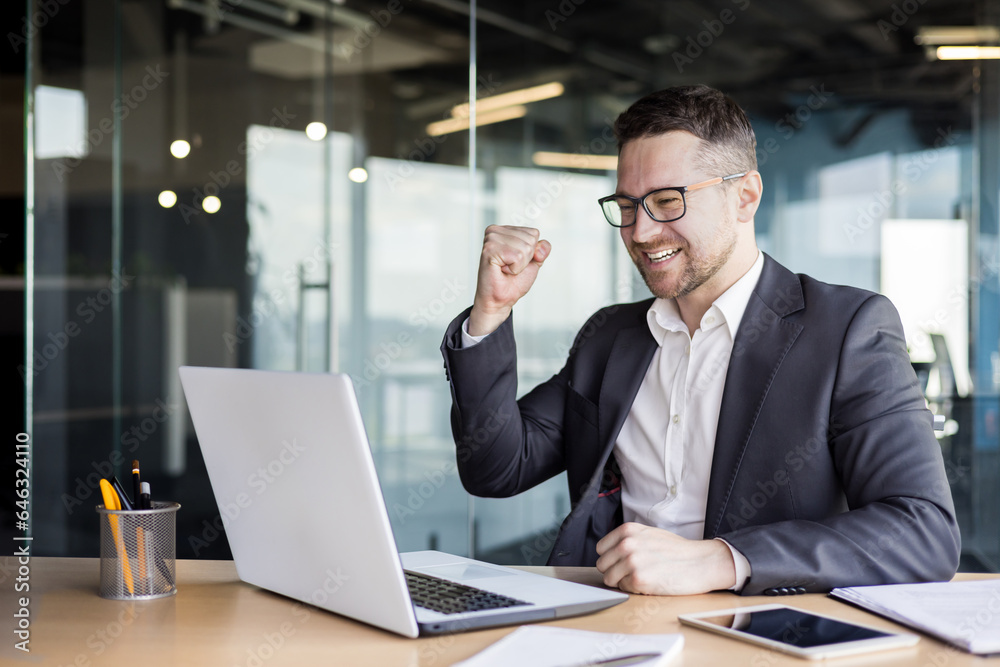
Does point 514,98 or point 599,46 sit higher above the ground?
point 599,46

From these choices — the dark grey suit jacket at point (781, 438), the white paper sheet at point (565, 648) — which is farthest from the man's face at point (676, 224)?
the white paper sheet at point (565, 648)

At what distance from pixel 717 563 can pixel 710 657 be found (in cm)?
30

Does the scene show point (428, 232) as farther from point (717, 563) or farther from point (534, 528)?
point (717, 563)

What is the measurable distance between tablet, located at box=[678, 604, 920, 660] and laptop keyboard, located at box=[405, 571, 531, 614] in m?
0.23

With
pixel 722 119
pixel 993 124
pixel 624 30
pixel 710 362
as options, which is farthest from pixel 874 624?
pixel 624 30

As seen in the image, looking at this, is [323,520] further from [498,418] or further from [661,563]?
[498,418]

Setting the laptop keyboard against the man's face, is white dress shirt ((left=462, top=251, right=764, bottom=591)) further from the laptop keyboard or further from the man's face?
the laptop keyboard

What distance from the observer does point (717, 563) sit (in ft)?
4.23

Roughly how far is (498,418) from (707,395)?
0.40 meters

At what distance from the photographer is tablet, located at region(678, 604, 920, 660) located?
1.00 metres

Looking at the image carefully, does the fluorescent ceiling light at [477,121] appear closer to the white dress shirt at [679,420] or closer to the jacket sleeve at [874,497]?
the white dress shirt at [679,420]

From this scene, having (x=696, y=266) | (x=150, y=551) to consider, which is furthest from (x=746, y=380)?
(x=150, y=551)

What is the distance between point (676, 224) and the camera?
1788 millimetres

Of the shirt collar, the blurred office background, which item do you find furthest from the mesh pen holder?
the blurred office background
